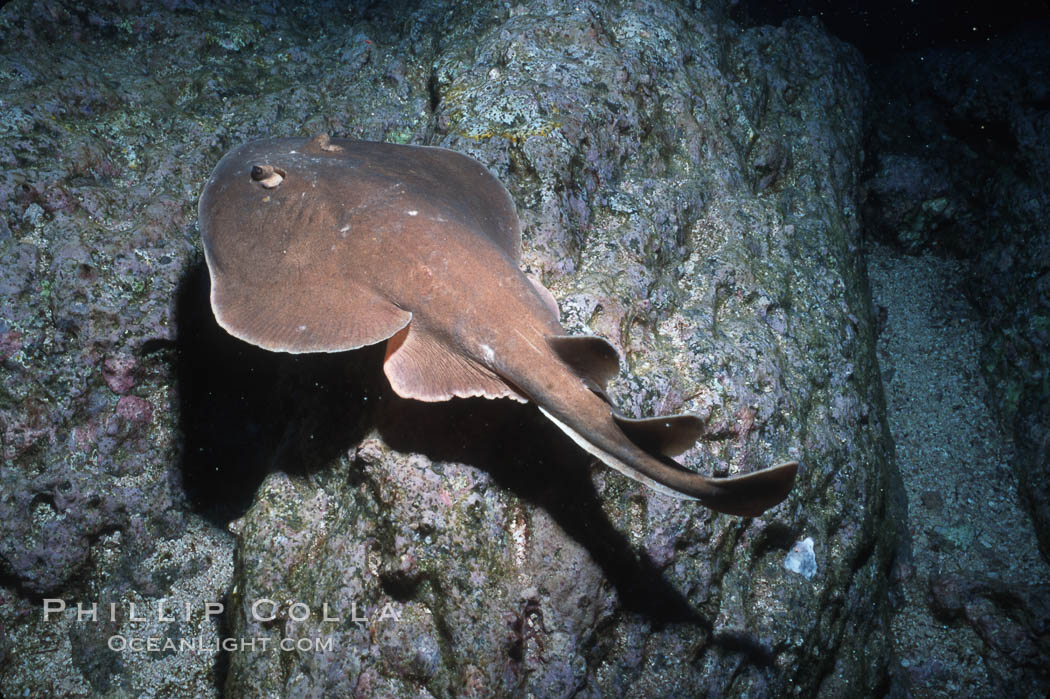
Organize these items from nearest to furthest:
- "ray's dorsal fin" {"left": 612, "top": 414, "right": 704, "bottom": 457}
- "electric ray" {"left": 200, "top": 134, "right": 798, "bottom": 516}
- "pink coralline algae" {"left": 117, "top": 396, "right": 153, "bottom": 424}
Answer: "ray's dorsal fin" {"left": 612, "top": 414, "right": 704, "bottom": 457} < "electric ray" {"left": 200, "top": 134, "right": 798, "bottom": 516} < "pink coralline algae" {"left": 117, "top": 396, "right": 153, "bottom": 424}

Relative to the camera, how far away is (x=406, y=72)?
4633mm

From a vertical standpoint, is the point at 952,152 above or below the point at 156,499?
above

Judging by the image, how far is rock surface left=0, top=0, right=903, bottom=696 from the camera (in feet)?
8.34

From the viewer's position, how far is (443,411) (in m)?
2.65

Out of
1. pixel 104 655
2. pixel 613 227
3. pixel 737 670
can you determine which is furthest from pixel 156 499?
pixel 737 670

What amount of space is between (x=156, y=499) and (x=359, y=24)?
5057 mm

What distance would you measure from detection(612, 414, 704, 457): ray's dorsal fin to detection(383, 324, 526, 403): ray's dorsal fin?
56 centimetres

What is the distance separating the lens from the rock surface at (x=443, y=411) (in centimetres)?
254

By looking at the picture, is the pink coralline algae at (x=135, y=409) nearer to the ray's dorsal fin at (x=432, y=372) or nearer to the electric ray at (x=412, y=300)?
the electric ray at (x=412, y=300)

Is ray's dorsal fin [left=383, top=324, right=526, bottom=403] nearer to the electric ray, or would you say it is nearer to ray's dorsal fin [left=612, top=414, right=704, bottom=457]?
the electric ray

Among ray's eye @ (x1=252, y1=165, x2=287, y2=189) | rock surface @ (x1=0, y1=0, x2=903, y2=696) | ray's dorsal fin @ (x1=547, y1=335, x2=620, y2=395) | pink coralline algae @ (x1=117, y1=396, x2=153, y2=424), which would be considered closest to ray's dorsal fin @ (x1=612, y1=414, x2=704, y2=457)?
ray's dorsal fin @ (x1=547, y1=335, x2=620, y2=395)

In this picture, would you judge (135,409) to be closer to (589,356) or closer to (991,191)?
(589,356)

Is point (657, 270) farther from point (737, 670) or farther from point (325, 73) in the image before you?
point (325, 73)

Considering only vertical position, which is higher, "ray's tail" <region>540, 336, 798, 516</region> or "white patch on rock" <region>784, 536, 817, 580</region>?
"ray's tail" <region>540, 336, 798, 516</region>
